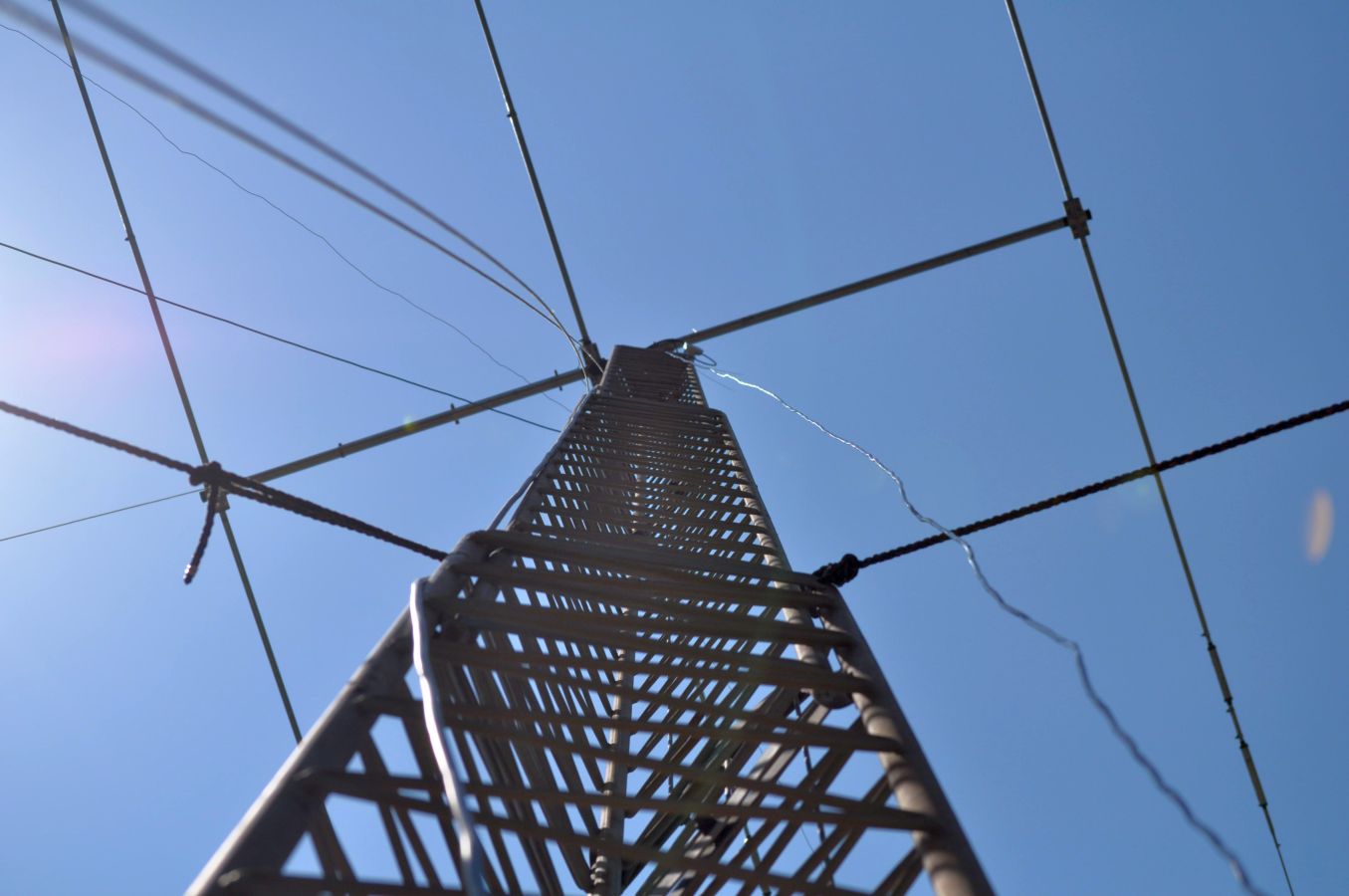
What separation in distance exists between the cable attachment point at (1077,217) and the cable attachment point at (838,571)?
5.05m

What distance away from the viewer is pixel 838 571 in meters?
4.32

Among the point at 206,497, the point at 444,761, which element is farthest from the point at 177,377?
the point at 444,761

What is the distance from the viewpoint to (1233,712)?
21.5 ft

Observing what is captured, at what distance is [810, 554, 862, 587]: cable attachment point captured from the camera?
4.30m

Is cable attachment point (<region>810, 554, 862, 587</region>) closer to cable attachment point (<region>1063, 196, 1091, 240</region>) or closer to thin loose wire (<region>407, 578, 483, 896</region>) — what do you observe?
thin loose wire (<region>407, 578, 483, 896</region>)

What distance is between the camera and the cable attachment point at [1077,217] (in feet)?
26.5

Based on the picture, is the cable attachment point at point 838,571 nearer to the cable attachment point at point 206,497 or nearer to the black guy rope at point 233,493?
the black guy rope at point 233,493

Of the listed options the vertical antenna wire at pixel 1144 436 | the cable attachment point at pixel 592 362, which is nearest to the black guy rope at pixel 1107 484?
the vertical antenna wire at pixel 1144 436

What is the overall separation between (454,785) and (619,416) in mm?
5434

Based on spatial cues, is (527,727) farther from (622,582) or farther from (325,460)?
(325,460)

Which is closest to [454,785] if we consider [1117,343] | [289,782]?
[289,782]

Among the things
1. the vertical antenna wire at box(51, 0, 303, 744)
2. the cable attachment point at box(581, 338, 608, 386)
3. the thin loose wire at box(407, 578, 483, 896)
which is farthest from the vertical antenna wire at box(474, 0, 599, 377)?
the thin loose wire at box(407, 578, 483, 896)

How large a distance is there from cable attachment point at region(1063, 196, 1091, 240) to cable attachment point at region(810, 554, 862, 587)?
16.6 feet

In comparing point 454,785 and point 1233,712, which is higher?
point 1233,712
